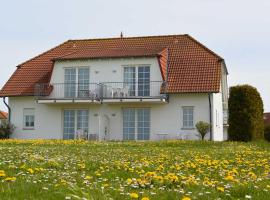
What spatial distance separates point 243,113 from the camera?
2948cm

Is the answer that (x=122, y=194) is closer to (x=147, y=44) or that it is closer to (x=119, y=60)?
(x=119, y=60)

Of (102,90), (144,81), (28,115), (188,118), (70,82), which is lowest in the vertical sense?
(188,118)

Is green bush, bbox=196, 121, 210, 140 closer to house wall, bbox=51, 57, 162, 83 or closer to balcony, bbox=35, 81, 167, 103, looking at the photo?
balcony, bbox=35, 81, 167, 103

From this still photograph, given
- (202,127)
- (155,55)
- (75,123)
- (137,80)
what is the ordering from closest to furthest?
(202,127)
(155,55)
(137,80)
(75,123)

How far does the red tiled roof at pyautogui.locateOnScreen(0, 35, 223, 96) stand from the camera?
31.4m

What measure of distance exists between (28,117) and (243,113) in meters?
15.2

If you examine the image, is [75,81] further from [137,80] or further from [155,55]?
[155,55]

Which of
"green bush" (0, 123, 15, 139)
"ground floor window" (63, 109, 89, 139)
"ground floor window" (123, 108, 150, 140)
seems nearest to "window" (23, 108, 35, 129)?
"green bush" (0, 123, 15, 139)

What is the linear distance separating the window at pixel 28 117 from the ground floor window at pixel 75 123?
2.64m

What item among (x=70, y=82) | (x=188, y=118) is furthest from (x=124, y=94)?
(x=188, y=118)

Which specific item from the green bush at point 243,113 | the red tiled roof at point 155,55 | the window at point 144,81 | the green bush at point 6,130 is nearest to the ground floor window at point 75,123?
the red tiled roof at point 155,55

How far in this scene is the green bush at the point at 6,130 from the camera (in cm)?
3329

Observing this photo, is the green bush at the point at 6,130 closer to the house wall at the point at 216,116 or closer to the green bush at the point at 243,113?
the house wall at the point at 216,116

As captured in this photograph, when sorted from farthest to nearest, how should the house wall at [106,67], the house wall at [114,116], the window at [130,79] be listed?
the window at [130,79] → the house wall at [106,67] → the house wall at [114,116]
